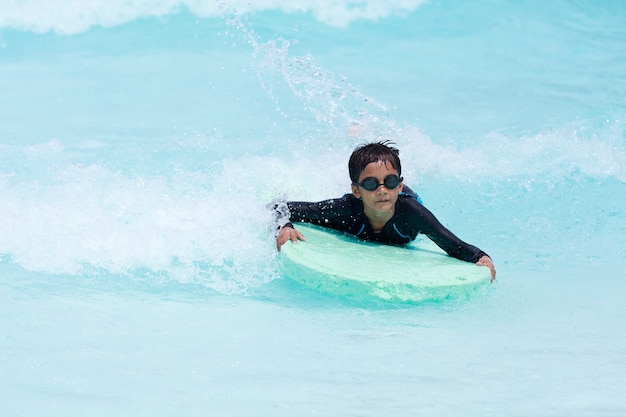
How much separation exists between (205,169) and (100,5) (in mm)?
6856

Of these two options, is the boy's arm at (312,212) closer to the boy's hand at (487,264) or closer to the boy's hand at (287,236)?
the boy's hand at (287,236)

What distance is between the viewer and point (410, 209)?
461cm

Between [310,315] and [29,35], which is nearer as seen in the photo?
[310,315]

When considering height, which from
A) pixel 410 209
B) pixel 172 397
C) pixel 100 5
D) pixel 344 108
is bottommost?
pixel 172 397

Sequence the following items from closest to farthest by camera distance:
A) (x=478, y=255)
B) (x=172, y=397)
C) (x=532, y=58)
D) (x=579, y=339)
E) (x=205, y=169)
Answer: (x=172, y=397)
(x=579, y=339)
(x=478, y=255)
(x=205, y=169)
(x=532, y=58)

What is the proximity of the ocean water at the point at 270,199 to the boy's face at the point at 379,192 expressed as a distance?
0.60m

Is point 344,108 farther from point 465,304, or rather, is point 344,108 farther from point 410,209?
point 465,304

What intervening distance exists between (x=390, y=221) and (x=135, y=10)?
30.1 feet

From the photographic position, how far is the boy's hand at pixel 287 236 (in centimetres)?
453

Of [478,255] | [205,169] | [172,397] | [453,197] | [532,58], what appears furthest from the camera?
[532,58]

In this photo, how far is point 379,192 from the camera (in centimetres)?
442

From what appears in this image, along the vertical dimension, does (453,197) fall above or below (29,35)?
below

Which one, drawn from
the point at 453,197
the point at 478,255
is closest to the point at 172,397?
the point at 478,255

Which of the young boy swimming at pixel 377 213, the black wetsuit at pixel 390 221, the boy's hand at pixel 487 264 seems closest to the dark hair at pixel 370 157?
the young boy swimming at pixel 377 213
